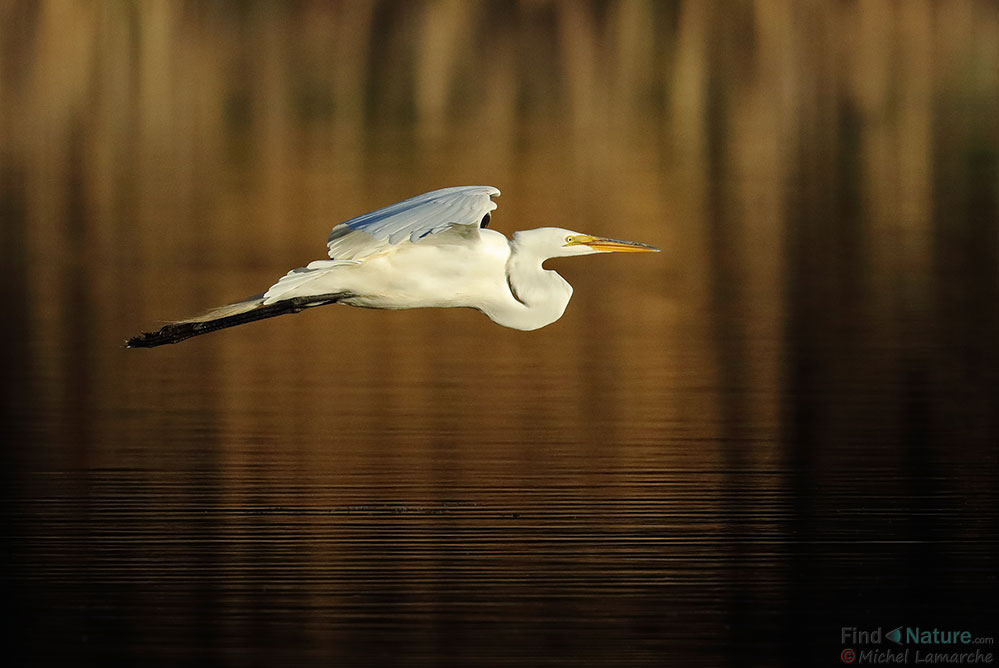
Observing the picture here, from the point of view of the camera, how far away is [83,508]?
10898mm

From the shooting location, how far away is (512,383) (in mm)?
14688

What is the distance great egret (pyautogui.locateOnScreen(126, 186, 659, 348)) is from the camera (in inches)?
414

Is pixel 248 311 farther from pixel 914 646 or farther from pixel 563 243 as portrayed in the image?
pixel 914 646

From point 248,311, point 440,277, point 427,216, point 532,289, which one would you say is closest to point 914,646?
point 532,289

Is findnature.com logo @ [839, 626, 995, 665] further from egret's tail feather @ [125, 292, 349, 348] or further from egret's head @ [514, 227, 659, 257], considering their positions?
egret's tail feather @ [125, 292, 349, 348]

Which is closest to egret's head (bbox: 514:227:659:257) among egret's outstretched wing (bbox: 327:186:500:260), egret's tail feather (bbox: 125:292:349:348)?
egret's outstretched wing (bbox: 327:186:500:260)

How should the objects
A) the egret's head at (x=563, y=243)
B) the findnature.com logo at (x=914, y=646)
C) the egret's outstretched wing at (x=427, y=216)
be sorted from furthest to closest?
the egret's head at (x=563, y=243), the egret's outstretched wing at (x=427, y=216), the findnature.com logo at (x=914, y=646)

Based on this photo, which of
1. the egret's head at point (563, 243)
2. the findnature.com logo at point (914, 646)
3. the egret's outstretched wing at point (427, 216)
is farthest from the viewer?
the egret's head at point (563, 243)

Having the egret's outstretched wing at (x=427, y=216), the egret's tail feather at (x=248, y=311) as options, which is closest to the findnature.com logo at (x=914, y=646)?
the egret's outstretched wing at (x=427, y=216)

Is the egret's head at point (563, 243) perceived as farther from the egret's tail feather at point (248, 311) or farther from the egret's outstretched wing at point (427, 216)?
the egret's tail feather at point (248, 311)

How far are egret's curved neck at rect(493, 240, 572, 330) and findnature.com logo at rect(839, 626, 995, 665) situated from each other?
2514 millimetres

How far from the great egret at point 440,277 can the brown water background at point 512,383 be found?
3.73ft

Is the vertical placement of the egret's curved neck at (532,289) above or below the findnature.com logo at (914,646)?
above

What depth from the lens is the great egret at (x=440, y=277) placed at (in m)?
10.5
